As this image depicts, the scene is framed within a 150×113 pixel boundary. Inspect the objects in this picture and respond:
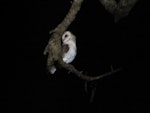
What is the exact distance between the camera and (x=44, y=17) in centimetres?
405

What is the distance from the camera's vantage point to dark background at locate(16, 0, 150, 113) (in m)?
3.10

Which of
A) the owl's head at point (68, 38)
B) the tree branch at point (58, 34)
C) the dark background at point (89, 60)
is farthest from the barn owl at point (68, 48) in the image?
the tree branch at point (58, 34)

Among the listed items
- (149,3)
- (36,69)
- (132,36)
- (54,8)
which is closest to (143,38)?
(132,36)

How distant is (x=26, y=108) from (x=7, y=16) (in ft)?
3.76

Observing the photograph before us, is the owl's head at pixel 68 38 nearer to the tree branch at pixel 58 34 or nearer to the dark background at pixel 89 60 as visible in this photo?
the dark background at pixel 89 60

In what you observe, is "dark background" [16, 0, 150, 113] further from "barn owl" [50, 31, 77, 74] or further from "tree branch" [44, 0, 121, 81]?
"tree branch" [44, 0, 121, 81]

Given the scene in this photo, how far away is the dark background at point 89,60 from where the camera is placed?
3.10m

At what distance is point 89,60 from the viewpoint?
3.85 m

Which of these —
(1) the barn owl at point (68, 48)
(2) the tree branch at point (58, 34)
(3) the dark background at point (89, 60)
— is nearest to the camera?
(2) the tree branch at point (58, 34)

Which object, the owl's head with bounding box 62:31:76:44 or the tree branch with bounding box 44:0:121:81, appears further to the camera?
the owl's head with bounding box 62:31:76:44

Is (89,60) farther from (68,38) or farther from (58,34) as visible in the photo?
(58,34)

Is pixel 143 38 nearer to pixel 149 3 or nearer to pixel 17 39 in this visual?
pixel 149 3

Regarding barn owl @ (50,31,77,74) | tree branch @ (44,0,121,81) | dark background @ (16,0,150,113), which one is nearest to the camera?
tree branch @ (44,0,121,81)

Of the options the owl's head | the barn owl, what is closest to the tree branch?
the barn owl
